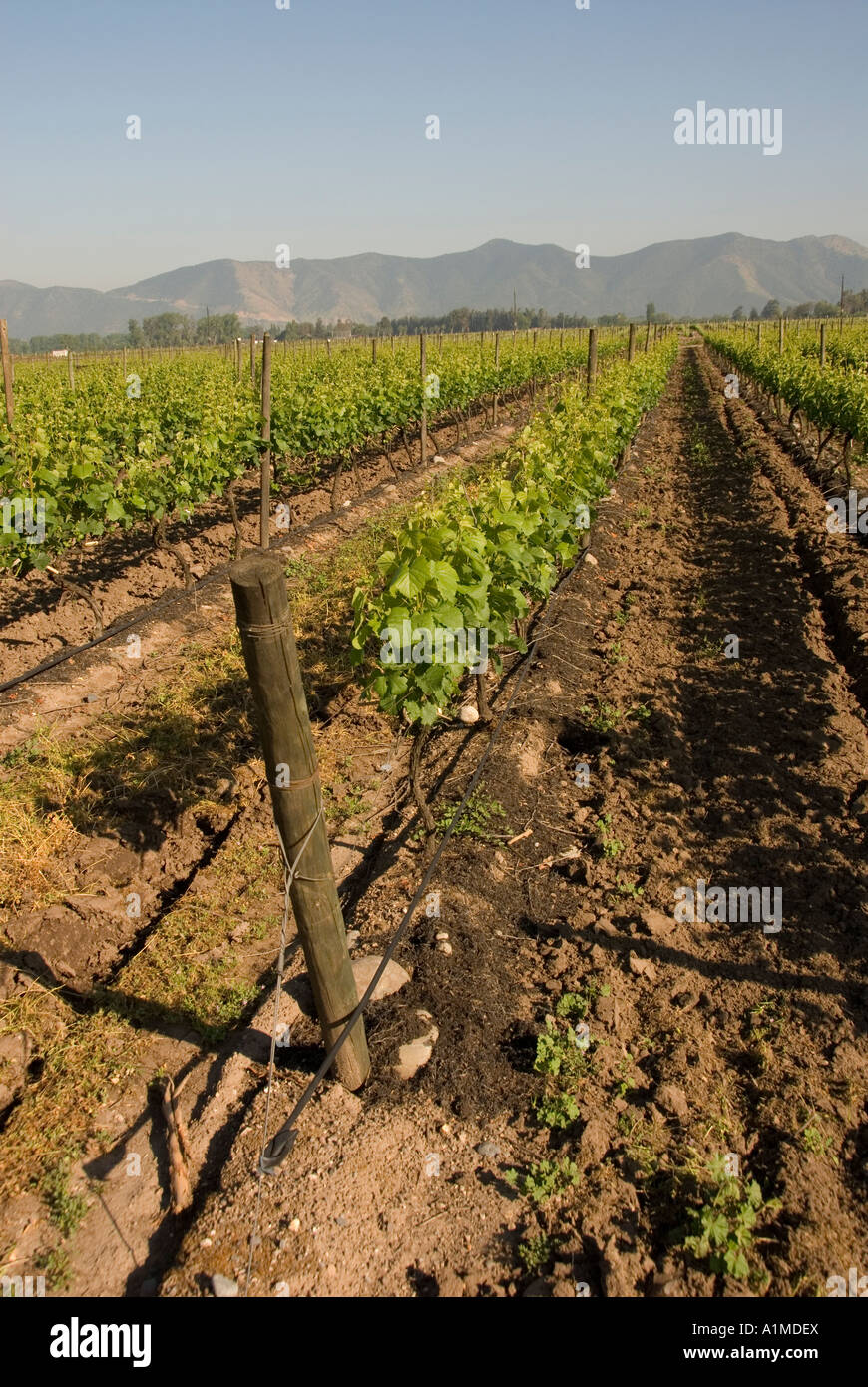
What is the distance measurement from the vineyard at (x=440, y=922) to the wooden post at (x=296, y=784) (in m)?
0.02

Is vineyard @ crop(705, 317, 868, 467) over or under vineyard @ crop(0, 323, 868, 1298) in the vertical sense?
over

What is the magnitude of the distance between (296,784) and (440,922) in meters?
1.67

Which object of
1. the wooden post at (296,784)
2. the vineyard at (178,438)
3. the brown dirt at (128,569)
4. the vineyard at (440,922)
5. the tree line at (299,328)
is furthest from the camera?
the tree line at (299,328)

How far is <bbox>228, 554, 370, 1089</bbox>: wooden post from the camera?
2572 millimetres

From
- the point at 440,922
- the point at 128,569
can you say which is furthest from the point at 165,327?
the point at 440,922

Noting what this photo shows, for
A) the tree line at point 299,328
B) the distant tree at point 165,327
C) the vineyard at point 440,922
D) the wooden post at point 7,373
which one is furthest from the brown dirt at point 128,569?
the distant tree at point 165,327

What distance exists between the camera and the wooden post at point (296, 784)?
8.44 ft

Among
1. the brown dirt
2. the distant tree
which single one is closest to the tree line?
the distant tree

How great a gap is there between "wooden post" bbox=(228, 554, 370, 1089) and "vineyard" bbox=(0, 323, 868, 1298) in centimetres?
2

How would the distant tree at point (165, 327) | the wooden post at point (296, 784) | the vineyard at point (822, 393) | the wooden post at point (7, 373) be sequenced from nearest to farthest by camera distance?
the wooden post at point (296, 784)
the wooden post at point (7, 373)
the vineyard at point (822, 393)
the distant tree at point (165, 327)

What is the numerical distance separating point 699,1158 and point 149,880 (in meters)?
3.21

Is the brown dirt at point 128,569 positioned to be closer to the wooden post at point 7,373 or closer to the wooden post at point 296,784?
the wooden post at point 7,373

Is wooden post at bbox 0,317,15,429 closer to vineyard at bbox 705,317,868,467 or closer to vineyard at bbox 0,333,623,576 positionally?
vineyard at bbox 0,333,623,576

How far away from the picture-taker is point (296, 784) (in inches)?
112
